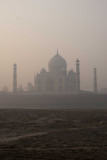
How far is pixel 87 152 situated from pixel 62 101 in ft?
101

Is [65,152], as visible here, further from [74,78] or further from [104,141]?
[74,78]

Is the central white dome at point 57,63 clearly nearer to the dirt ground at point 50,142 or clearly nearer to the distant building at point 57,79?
the distant building at point 57,79

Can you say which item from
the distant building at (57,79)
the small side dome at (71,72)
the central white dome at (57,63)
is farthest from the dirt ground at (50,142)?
the small side dome at (71,72)

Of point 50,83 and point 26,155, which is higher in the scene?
point 50,83

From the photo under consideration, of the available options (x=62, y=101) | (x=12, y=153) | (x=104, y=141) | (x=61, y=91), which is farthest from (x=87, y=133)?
(x=61, y=91)

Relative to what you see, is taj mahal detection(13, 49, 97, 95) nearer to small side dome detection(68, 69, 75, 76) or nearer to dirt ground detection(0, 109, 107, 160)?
small side dome detection(68, 69, 75, 76)

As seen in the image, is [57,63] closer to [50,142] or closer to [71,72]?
[71,72]

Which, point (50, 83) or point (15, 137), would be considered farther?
point (50, 83)

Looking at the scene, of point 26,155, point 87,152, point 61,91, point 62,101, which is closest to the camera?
point 26,155

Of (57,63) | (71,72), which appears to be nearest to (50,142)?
(57,63)

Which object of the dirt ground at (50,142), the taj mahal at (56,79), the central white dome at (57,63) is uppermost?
Answer: the central white dome at (57,63)

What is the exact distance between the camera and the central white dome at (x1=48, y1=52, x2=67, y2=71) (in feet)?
167

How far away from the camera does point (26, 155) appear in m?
5.73

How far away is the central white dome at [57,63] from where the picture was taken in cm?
5084
